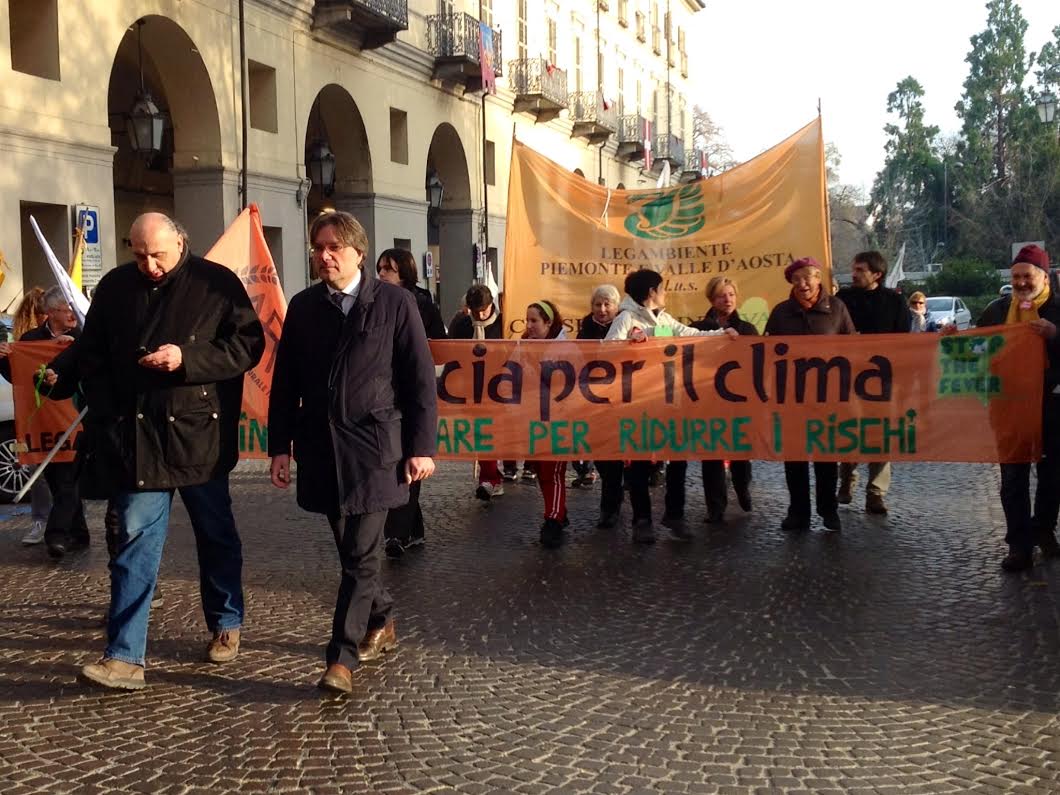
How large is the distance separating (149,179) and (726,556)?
20244 millimetres

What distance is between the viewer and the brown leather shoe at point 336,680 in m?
5.16

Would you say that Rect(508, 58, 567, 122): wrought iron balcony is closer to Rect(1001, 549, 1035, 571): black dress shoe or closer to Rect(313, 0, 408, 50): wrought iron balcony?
Rect(313, 0, 408, 50): wrought iron balcony

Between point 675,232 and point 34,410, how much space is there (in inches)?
216

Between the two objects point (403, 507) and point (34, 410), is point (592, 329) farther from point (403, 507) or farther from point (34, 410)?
point (34, 410)

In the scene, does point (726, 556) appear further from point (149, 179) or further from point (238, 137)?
point (149, 179)

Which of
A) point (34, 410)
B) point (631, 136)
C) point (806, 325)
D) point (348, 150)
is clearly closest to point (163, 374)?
point (34, 410)

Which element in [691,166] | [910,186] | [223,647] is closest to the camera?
[223,647]

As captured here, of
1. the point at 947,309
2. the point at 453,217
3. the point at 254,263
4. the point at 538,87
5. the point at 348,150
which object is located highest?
the point at 538,87

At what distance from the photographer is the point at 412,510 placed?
319 inches

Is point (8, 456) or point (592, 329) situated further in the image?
point (8, 456)

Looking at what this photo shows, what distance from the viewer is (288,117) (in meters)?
23.6

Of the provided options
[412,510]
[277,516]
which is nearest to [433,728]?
[412,510]

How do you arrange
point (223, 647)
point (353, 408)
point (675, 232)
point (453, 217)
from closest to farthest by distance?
point (353, 408) → point (223, 647) → point (675, 232) → point (453, 217)

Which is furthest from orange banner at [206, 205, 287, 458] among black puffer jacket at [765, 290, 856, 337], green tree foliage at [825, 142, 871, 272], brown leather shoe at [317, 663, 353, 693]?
green tree foliage at [825, 142, 871, 272]
